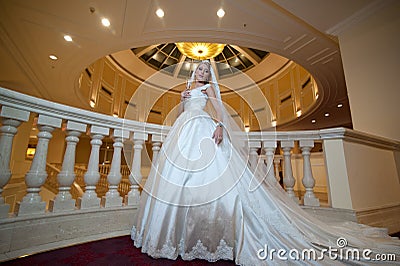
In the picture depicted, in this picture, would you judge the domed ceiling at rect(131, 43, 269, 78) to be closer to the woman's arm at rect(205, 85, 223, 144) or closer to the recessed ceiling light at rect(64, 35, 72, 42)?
the recessed ceiling light at rect(64, 35, 72, 42)

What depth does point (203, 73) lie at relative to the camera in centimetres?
177

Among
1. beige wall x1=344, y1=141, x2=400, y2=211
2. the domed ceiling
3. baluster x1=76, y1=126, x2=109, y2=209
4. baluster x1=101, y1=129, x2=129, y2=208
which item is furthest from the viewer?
the domed ceiling

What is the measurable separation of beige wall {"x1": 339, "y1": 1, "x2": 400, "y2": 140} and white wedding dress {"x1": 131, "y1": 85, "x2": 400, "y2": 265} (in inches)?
71.2

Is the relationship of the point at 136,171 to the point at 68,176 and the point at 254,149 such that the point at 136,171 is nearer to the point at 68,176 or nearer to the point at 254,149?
the point at 68,176

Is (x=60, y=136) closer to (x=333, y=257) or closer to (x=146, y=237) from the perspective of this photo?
(x=146, y=237)

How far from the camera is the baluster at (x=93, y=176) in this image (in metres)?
1.41

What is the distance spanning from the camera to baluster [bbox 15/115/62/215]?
3.77 ft

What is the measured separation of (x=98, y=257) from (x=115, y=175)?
62 cm

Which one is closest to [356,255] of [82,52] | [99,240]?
[99,240]

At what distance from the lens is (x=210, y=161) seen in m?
1.23

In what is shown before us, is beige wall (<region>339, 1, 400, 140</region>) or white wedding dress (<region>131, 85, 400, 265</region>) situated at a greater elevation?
beige wall (<region>339, 1, 400, 140</region>)

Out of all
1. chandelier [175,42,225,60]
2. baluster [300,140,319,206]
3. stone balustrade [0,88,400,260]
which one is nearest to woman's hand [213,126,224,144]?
stone balustrade [0,88,400,260]

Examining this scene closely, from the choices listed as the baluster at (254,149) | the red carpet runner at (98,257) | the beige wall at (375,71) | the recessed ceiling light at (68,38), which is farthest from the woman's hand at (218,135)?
the recessed ceiling light at (68,38)

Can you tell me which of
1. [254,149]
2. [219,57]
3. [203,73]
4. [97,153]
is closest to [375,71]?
[254,149]
